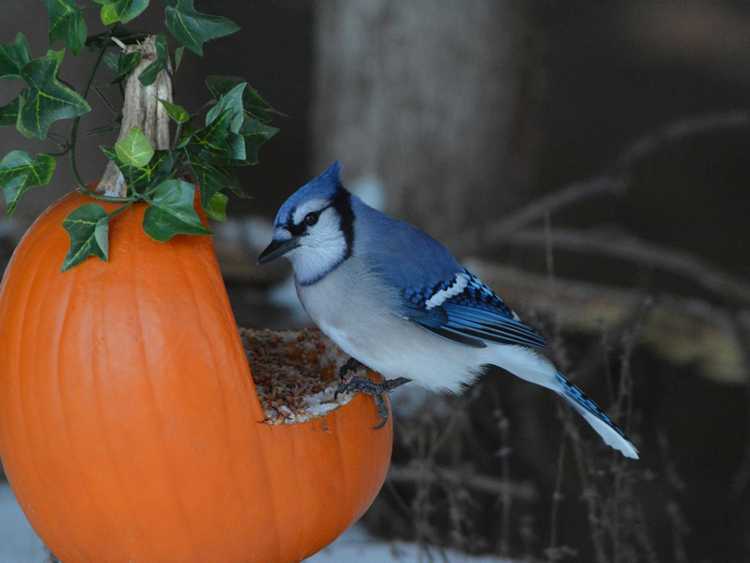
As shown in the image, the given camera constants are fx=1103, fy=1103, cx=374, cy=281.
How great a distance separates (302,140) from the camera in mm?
6375

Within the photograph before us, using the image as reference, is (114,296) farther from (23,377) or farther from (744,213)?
(744,213)

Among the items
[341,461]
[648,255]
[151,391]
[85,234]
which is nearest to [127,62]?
[85,234]

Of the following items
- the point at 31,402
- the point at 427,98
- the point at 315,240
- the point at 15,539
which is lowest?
the point at 15,539

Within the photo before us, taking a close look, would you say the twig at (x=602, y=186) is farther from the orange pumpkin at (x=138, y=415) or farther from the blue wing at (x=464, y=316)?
the orange pumpkin at (x=138, y=415)

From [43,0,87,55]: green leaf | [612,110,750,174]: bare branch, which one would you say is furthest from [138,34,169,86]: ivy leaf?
[612,110,750,174]: bare branch

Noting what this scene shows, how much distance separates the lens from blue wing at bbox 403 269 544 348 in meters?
2.03

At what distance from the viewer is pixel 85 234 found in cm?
164

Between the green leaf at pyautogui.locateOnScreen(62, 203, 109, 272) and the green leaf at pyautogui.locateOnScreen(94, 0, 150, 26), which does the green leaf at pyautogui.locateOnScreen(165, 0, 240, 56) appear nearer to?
the green leaf at pyautogui.locateOnScreen(94, 0, 150, 26)

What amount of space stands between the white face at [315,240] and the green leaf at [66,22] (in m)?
0.46

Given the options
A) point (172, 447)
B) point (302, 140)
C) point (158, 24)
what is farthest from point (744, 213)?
point (172, 447)

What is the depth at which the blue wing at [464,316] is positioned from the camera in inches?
79.7

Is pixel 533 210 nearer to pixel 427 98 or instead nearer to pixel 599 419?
pixel 427 98

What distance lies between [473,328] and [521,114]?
2.04 metres

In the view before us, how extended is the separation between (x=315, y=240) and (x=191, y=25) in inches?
18.3
